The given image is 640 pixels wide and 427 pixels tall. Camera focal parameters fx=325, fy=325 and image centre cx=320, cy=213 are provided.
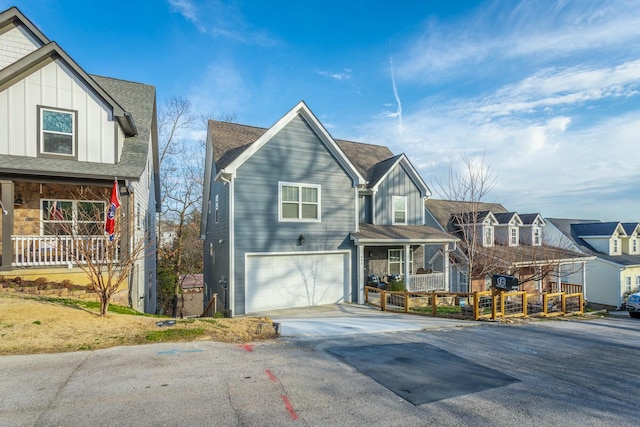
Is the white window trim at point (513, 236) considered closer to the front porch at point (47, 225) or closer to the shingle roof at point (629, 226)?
the shingle roof at point (629, 226)

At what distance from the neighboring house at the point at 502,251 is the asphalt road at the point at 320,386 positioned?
34.9ft

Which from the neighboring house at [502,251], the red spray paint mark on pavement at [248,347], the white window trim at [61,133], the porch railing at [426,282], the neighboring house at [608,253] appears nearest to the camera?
the red spray paint mark on pavement at [248,347]

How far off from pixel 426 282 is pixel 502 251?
5.65 m

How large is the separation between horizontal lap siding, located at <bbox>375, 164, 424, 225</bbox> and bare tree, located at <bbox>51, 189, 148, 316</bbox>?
37.8ft

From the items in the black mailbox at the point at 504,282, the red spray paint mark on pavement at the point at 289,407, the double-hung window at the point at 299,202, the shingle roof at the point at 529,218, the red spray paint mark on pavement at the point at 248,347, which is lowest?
Answer: the red spray paint mark on pavement at the point at 248,347

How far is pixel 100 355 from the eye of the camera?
19.8 feet

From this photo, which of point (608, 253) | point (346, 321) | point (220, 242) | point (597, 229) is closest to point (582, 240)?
point (597, 229)

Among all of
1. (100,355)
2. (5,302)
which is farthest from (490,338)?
(5,302)

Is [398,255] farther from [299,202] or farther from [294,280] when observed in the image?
[299,202]

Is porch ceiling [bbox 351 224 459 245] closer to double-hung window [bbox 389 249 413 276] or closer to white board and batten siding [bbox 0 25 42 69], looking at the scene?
double-hung window [bbox 389 249 413 276]

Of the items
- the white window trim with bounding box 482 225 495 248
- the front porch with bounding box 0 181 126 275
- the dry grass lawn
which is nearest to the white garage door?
the dry grass lawn

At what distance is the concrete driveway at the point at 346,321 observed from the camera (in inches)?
345

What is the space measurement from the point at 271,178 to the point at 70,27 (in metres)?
14.3

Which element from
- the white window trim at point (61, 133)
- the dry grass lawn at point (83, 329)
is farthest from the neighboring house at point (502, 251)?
the white window trim at point (61, 133)
